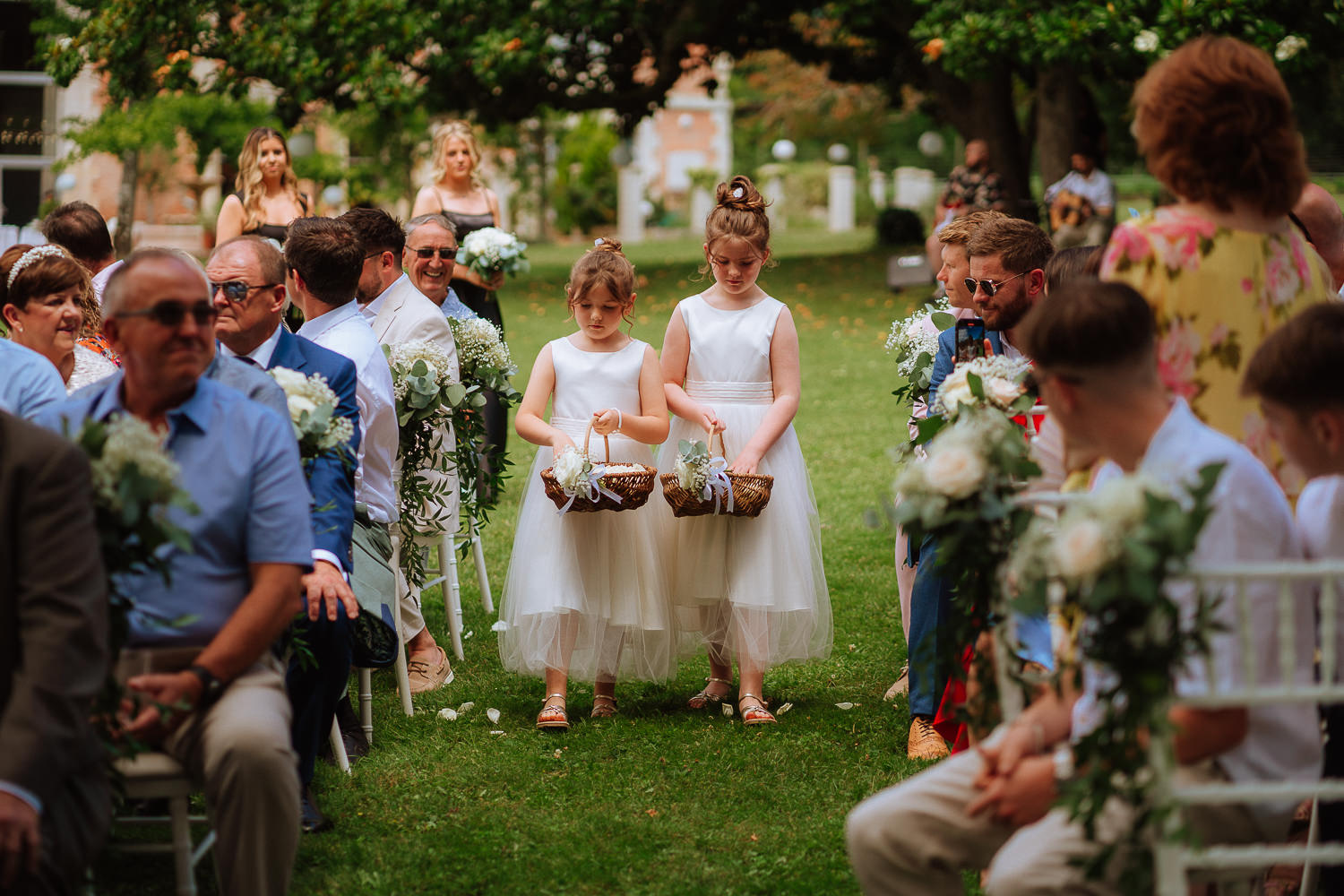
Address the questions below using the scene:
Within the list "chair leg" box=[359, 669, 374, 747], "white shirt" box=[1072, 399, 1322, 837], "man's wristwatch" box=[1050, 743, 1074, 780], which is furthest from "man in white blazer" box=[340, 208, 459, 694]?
"white shirt" box=[1072, 399, 1322, 837]

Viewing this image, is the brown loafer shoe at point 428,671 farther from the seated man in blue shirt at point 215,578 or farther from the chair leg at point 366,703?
the seated man in blue shirt at point 215,578

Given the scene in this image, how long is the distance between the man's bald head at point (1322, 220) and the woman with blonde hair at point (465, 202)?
494 centimetres

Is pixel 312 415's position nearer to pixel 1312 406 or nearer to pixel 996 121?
pixel 1312 406

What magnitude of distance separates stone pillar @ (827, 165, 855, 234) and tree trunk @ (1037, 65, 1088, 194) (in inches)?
883

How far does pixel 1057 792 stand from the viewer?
2.81 m

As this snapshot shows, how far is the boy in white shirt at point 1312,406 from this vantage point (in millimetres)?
2840

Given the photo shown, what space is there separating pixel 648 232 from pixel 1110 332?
41882 mm

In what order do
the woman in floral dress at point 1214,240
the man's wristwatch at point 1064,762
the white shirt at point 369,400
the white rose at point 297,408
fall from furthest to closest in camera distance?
the white shirt at point 369,400 < the white rose at point 297,408 < the woman in floral dress at point 1214,240 < the man's wristwatch at point 1064,762

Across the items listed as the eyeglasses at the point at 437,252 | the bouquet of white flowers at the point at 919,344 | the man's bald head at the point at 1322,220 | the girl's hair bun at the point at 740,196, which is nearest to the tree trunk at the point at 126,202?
the eyeglasses at the point at 437,252

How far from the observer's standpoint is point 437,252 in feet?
22.8

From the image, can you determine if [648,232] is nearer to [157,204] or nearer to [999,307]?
[157,204]

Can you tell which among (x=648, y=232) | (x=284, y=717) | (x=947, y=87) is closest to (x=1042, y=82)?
(x=947, y=87)

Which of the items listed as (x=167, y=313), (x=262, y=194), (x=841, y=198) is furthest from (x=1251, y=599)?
(x=841, y=198)

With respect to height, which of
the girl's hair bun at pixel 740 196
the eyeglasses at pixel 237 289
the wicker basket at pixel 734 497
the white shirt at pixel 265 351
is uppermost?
the girl's hair bun at pixel 740 196
